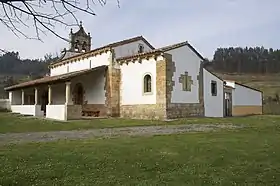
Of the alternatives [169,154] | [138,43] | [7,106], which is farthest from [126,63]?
[169,154]

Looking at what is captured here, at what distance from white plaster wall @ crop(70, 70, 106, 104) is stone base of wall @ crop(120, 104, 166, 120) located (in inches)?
79.4

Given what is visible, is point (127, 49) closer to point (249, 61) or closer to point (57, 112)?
point (57, 112)

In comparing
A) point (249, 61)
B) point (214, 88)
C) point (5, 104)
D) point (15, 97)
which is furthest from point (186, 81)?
point (249, 61)

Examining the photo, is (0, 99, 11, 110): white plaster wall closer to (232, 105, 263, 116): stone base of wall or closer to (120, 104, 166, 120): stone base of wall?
(120, 104, 166, 120): stone base of wall

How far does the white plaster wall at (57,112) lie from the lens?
70.4 feet

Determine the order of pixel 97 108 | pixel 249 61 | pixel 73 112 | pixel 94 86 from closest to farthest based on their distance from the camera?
1. pixel 73 112
2. pixel 97 108
3. pixel 94 86
4. pixel 249 61

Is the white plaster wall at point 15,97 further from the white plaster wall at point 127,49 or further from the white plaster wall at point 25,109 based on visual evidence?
the white plaster wall at point 127,49

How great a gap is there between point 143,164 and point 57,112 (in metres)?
16.3

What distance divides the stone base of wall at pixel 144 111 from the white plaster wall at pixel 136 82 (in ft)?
0.89

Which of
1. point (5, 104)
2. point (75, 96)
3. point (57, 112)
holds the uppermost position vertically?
point (75, 96)

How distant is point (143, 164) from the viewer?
6.84 meters

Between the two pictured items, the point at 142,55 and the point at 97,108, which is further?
the point at 97,108

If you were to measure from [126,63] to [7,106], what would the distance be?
14013mm

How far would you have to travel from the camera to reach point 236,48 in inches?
3246
